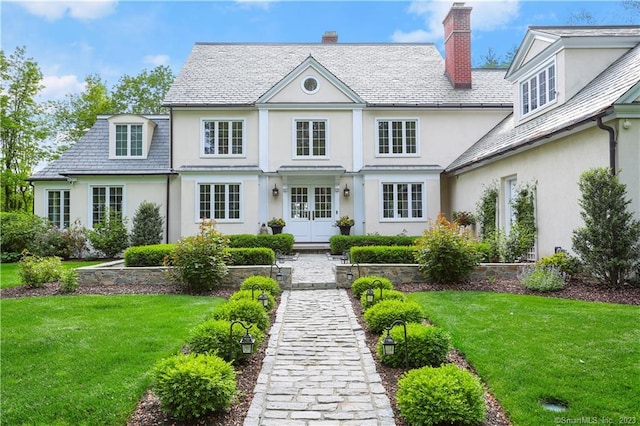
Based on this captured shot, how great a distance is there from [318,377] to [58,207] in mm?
18162

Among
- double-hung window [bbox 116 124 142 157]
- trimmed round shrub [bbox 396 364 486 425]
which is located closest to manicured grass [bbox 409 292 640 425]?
trimmed round shrub [bbox 396 364 486 425]

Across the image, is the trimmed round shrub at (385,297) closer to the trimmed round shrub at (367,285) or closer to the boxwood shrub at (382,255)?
the trimmed round shrub at (367,285)

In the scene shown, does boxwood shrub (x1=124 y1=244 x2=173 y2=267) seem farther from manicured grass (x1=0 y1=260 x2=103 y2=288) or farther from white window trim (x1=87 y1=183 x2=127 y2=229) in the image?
white window trim (x1=87 y1=183 x2=127 y2=229)

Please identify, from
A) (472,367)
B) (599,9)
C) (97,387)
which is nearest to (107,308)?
(97,387)

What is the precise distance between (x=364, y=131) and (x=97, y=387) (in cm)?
1600

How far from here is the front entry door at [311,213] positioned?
729 inches

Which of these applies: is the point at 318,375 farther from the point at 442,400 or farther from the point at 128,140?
the point at 128,140

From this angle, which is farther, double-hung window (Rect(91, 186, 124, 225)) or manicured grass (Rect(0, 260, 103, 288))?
double-hung window (Rect(91, 186, 124, 225))

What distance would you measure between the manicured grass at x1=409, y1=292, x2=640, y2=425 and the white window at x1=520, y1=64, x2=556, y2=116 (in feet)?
26.3

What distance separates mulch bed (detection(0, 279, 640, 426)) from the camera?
404cm

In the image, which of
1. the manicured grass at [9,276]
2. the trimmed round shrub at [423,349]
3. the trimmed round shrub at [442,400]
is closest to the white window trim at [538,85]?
the trimmed round shrub at [423,349]

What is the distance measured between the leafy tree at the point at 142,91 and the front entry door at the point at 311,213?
22586 mm

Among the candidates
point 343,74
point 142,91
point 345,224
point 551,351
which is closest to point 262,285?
point 551,351

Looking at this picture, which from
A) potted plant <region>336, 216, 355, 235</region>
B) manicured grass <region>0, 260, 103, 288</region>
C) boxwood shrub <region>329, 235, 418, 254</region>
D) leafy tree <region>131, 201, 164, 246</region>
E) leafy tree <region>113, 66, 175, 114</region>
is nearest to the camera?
manicured grass <region>0, 260, 103, 288</region>
